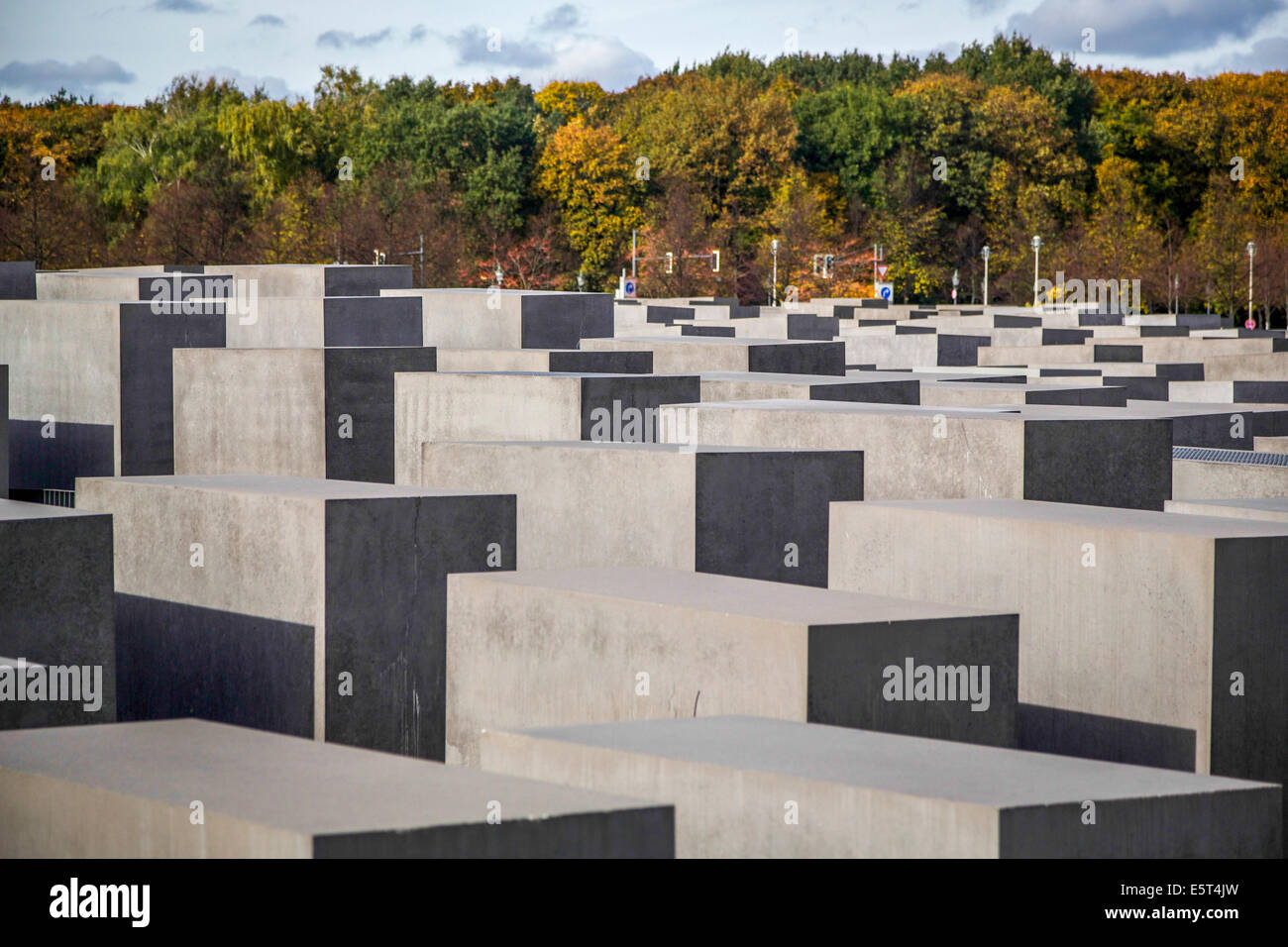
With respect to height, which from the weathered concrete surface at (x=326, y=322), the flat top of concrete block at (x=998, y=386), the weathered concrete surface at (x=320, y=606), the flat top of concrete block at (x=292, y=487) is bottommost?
the weathered concrete surface at (x=320, y=606)

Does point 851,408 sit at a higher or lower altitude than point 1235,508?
higher

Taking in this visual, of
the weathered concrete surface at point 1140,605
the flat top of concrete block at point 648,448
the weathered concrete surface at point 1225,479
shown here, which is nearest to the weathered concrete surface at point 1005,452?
the flat top of concrete block at point 648,448

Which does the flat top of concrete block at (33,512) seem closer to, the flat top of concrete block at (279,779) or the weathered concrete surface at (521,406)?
the flat top of concrete block at (279,779)

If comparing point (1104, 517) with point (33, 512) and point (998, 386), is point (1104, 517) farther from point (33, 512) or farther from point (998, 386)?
point (998, 386)

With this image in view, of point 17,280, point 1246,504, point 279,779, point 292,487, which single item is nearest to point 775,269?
point 17,280

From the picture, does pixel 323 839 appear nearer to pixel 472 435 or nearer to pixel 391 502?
pixel 391 502

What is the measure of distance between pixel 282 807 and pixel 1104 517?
586 cm

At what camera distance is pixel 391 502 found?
1085 centimetres

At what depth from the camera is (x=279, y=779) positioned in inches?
222

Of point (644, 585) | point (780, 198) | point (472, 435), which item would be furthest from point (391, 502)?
point (780, 198)

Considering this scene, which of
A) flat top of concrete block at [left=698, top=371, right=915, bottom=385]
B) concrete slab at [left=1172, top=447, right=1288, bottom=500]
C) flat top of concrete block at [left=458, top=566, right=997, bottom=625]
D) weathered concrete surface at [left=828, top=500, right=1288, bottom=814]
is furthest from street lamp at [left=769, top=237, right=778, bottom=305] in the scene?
flat top of concrete block at [left=458, top=566, right=997, bottom=625]

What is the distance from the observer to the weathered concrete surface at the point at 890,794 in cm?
560

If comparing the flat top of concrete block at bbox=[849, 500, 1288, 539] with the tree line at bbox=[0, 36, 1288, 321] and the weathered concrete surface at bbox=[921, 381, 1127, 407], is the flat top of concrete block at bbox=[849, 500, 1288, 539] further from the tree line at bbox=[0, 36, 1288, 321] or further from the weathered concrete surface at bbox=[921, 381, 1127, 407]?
the tree line at bbox=[0, 36, 1288, 321]

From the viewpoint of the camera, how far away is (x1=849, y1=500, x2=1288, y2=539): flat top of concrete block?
9.09 meters
